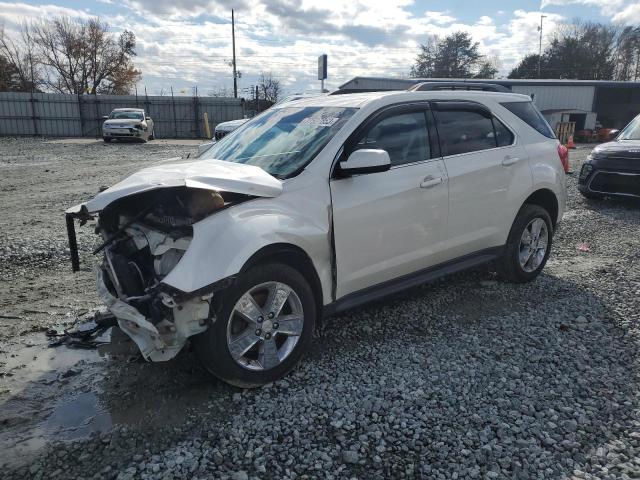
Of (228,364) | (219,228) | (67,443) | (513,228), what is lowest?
(67,443)

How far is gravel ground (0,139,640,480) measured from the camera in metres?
2.67

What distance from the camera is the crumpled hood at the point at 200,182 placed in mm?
3137

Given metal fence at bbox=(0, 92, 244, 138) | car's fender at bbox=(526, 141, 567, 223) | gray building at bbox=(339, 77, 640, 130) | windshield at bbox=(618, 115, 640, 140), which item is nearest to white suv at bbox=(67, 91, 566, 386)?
car's fender at bbox=(526, 141, 567, 223)

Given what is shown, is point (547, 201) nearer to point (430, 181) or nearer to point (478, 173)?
point (478, 173)

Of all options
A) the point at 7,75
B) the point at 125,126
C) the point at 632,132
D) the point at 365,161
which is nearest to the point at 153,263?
the point at 365,161

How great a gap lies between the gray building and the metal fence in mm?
8931

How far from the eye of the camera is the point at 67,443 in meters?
2.81

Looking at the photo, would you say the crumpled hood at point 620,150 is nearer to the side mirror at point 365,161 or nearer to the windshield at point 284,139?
the windshield at point 284,139

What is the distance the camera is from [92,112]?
101ft

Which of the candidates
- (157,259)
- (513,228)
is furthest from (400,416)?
(513,228)

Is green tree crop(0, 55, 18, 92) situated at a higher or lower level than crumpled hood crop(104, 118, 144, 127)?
higher

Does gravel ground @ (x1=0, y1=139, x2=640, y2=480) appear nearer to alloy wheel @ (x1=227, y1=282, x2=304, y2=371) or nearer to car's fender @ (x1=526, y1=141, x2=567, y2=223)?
alloy wheel @ (x1=227, y1=282, x2=304, y2=371)

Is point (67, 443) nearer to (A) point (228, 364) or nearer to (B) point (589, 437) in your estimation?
(A) point (228, 364)

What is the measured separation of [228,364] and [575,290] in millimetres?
3773
